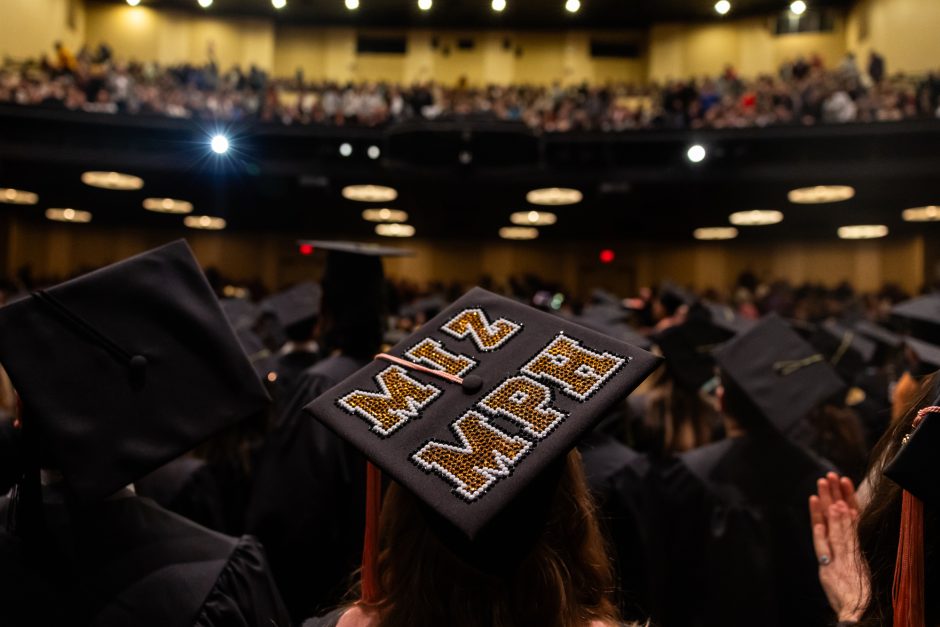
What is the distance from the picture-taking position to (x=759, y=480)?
8.21 ft

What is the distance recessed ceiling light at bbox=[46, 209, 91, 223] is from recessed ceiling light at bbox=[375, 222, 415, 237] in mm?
7931

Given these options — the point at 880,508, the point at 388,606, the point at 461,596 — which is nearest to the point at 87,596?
the point at 388,606

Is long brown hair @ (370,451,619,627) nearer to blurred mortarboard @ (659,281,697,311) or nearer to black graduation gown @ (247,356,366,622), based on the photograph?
black graduation gown @ (247,356,366,622)

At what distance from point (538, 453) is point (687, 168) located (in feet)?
43.3

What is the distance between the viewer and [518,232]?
20609 mm

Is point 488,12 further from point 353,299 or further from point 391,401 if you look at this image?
point 391,401

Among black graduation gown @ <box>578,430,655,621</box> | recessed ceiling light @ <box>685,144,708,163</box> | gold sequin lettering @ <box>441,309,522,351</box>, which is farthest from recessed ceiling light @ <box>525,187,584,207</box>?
gold sequin lettering @ <box>441,309,522,351</box>

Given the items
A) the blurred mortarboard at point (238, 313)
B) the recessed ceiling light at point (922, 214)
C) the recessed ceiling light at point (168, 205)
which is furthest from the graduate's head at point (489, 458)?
the recessed ceiling light at point (168, 205)

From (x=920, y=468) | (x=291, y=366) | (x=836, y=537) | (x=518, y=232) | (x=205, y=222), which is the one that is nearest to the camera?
(x=920, y=468)

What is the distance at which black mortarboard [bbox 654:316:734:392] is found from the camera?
366 cm

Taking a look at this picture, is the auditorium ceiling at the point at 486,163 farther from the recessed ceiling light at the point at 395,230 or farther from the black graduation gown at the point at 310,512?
the black graduation gown at the point at 310,512

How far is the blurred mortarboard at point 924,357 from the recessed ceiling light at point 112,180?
14.1 m

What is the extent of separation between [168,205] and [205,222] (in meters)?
2.96

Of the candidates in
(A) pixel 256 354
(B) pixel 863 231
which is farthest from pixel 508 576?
(B) pixel 863 231
